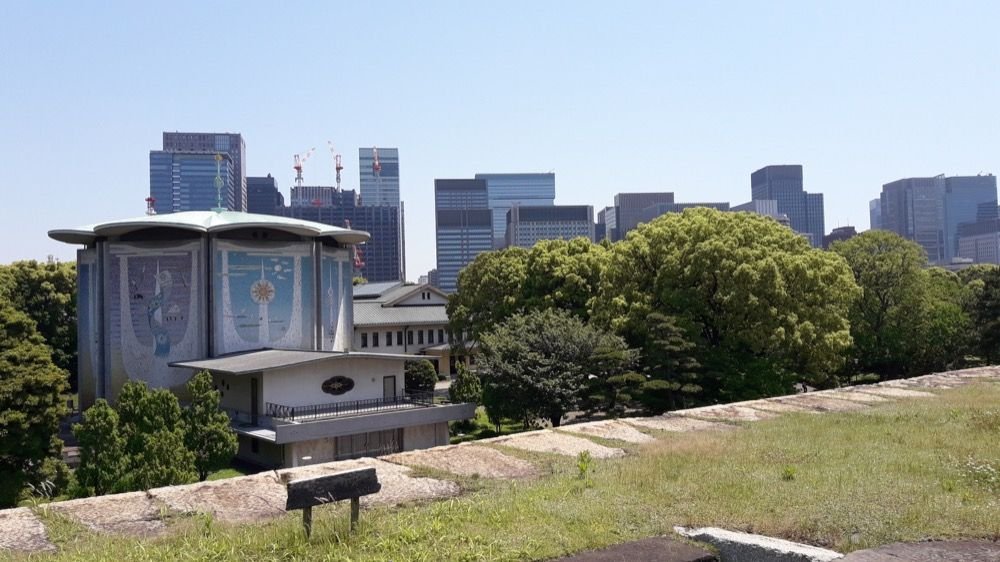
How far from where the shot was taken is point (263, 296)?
29375 mm

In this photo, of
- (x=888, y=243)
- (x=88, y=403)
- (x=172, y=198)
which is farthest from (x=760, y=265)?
(x=172, y=198)

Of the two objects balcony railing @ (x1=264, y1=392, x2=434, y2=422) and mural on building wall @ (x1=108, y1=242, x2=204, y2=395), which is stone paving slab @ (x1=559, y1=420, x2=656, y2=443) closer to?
balcony railing @ (x1=264, y1=392, x2=434, y2=422)

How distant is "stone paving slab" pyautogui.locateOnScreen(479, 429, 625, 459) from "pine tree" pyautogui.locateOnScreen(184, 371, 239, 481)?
44.8ft

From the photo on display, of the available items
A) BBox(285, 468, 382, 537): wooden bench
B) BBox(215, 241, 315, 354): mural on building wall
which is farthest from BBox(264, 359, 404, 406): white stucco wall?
BBox(285, 468, 382, 537): wooden bench

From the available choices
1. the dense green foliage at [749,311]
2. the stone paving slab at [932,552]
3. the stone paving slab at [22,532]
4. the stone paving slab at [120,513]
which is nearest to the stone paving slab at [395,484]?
the stone paving slab at [120,513]

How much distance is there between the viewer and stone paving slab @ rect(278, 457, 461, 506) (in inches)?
218

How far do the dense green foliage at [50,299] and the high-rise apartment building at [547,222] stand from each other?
127 metres

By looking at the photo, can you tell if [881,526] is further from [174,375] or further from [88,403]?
[88,403]

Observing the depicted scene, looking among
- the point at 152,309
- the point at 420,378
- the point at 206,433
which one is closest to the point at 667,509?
the point at 206,433

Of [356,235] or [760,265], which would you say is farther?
[356,235]

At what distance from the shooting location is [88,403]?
94.1 feet

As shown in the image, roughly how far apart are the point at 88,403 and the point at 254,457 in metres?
10.0

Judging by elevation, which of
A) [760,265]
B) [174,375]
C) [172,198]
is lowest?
[174,375]

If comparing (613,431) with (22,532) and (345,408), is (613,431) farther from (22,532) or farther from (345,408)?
(345,408)
